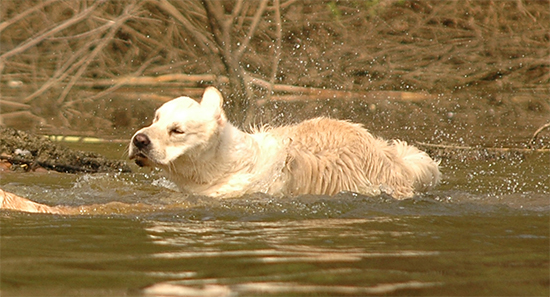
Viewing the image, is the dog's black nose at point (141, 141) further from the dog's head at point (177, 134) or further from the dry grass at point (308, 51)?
the dry grass at point (308, 51)

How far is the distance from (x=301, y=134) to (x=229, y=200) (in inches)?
48.8

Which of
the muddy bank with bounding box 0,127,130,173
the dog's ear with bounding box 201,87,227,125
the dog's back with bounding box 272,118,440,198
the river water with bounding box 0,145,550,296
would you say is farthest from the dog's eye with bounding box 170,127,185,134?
the muddy bank with bounding box 0,127,130,173

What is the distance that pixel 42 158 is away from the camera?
8359mm

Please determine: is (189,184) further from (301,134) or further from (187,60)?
(187,60)

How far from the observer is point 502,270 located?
4.22 m

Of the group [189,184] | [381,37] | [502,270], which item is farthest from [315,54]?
[502,270]

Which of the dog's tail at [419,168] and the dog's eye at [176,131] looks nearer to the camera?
the dog's eye at [176,131]

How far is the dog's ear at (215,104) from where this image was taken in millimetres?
6406

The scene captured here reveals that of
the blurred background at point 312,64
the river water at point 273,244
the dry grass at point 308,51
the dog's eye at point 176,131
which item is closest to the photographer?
the river water at point 273,244

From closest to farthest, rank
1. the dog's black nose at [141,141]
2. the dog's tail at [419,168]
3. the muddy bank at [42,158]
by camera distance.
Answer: the dog's black nose at [141,141]
the dog's tail at [419,168]
the muddy bank at [42,158]

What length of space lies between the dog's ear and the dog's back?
66cm

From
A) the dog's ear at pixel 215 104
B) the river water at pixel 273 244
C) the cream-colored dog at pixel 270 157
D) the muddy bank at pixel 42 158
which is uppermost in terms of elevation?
the dog's ear at pixel 215 104

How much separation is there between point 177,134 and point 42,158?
2718 mm

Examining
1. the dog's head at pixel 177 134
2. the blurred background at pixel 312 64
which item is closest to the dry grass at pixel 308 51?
the blurred background at pixel 312 64
